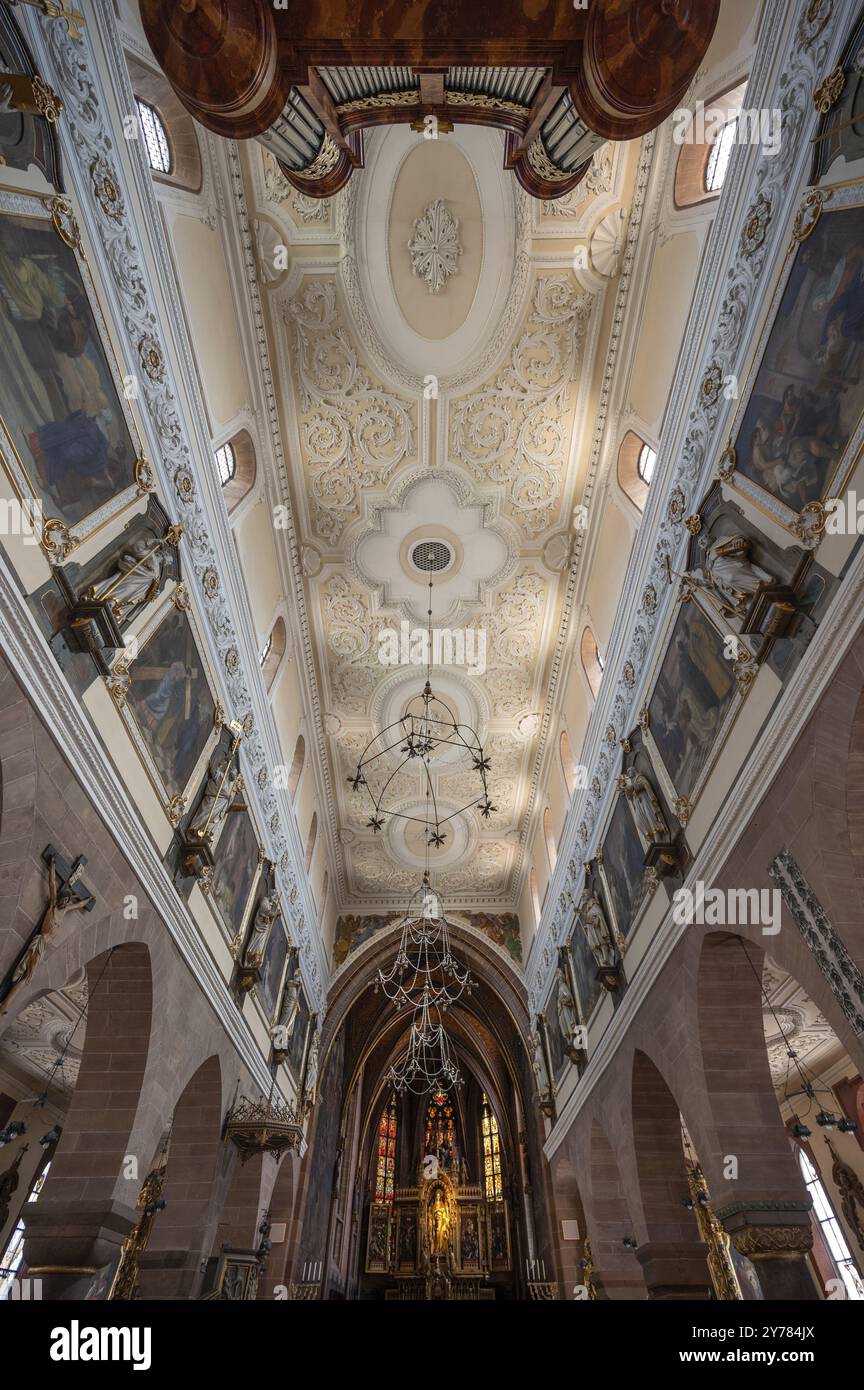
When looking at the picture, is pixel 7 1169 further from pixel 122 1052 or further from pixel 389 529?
pixel 389 529

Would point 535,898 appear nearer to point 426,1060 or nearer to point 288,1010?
point 288,1010

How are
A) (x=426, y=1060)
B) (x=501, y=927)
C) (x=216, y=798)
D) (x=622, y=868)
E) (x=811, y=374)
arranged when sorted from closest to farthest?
1. (x=811, y=374)
2. (x=216, y=798)
3. (x=622, y=868)
4. (x=501, y=927)
5. (x=426, y=1060)

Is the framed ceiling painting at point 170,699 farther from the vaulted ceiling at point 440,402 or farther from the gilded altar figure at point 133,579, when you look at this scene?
→ the vaulted ceiling at point 440,402

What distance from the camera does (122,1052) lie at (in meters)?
7.84

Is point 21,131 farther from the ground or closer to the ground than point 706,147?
closer to the ground

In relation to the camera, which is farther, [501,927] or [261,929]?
[501,927]

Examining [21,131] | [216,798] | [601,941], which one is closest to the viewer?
[21,131]

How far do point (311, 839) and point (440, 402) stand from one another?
10456mm

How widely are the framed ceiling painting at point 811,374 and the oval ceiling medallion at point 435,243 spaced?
506 cm

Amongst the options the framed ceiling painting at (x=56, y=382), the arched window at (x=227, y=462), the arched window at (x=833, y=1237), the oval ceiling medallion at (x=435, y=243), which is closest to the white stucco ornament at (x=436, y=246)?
the oval ceiling medallion at (x=435, y=243)

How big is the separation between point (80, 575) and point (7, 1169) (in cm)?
1662

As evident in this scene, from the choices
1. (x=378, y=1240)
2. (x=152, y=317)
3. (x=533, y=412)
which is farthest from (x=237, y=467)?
(x=378, y=1240)

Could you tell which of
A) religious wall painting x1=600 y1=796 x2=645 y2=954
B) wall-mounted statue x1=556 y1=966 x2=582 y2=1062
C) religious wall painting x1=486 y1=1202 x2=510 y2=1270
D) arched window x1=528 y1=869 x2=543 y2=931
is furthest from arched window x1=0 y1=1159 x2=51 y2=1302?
religious wall painting x1=486 y1=1202 x2=510 y2=1270

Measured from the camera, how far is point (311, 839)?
16.6 meters
